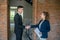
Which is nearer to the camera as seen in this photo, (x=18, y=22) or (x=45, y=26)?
(x=45, y=26)

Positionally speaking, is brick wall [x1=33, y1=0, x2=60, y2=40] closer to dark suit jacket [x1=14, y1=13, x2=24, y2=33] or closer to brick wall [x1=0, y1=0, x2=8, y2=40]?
brick wall [x1=0, y1=0, x2=8, y2=40]

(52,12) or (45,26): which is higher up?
(52,12)

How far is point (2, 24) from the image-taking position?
655cm

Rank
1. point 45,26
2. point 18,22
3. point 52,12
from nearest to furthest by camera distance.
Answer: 1. point 45,26
2. point 18,22
3. point 52,12

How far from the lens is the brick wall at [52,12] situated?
658 centimetres

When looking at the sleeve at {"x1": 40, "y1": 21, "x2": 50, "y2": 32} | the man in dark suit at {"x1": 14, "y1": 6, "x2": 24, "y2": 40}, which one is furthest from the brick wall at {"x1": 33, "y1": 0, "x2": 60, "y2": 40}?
the sleeve at {"x1": 40, "y1": 21, "x2": 50, "y2": 32}

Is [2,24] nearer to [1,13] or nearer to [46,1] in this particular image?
[1,13]

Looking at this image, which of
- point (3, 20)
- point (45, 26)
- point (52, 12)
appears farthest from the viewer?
point (52, 12)

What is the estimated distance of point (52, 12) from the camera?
21.9ft

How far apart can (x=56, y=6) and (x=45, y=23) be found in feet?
6.33

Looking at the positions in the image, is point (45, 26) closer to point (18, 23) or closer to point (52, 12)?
A: point (18, 23)

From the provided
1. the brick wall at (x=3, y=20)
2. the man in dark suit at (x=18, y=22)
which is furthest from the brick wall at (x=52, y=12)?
the man in dark suit at (x=18, y=22)

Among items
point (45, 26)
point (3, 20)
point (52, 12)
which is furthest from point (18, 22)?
point (52, 12)

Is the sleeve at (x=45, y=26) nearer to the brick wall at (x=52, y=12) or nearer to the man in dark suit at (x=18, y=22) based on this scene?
the man in dark suit at (x=18, y=22)
